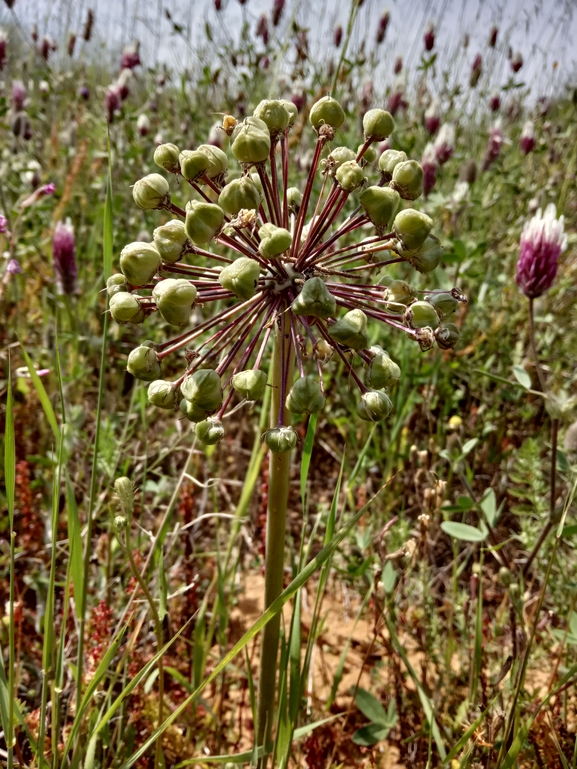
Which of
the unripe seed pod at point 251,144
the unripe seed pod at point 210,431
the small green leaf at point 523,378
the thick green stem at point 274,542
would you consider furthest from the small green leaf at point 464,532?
the unripe seed pod at point 251,144

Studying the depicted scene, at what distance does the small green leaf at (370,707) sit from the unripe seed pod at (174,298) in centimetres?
105

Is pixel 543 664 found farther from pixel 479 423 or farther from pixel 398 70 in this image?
pixel 398 70

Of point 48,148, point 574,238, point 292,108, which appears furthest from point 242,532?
point 48,148

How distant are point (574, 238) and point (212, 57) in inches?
140

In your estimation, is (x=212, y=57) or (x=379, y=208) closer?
(x=379, y=208)

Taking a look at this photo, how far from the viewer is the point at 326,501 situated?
2393 mm

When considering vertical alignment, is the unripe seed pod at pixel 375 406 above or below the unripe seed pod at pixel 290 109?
below

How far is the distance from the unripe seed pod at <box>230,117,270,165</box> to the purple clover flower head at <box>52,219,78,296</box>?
159 centimetres

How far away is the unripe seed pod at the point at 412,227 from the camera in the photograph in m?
0.92

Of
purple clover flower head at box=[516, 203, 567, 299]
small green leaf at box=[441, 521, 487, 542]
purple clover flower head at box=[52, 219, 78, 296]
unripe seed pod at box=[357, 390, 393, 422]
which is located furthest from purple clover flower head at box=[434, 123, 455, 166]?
unripe seed pod at box=[357, 390, 393, 422]

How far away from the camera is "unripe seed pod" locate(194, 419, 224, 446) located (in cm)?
94

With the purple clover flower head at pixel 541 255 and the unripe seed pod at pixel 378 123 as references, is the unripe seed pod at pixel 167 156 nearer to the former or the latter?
the unripe seed pod at pixel 378 123

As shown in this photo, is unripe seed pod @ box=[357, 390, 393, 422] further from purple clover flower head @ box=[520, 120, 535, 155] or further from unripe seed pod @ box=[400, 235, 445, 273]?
purple clover flower head @ box=[520, 120, 535, 155]

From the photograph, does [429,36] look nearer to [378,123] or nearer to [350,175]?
[378,123]
